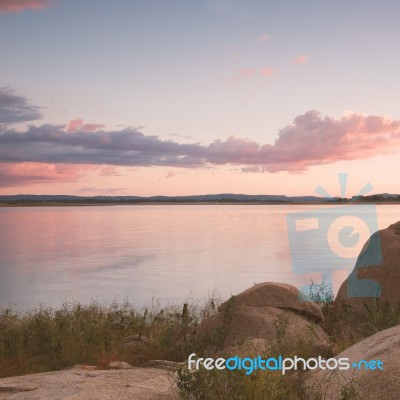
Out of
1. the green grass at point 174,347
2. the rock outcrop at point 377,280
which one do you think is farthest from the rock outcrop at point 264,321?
the rock outcrop at point 377,280

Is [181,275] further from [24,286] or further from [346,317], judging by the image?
[346,317]

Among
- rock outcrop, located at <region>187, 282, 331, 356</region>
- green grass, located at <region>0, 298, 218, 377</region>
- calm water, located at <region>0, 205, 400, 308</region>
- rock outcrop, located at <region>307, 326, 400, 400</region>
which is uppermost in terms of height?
rock outcrop, located at <region>307, 326, 400, 400</region>

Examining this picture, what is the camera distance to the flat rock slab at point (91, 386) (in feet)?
20.4

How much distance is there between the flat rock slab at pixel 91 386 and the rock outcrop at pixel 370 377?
1.91 metres

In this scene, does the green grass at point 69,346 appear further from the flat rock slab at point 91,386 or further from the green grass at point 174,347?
the flat rock slab at point 91,386

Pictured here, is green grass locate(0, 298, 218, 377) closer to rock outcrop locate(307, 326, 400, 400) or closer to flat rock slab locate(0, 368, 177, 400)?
flat rock slab locate(0, 368, 177, 400)

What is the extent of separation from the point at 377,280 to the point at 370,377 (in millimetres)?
7440

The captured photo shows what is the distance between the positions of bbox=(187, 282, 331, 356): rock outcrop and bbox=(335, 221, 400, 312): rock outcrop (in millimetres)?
2293

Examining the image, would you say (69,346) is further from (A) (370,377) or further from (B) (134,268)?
(B) (134,268)

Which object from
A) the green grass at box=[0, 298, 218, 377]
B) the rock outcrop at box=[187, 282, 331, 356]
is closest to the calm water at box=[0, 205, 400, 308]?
the green grass at box=[0, 298, 218, 377]

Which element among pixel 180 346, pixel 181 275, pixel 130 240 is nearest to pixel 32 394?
pixel 180 346

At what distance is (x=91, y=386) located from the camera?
6668 mm

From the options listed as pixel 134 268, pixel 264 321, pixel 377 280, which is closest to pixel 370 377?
pixel 264 321

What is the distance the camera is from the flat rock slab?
20.4 feet
